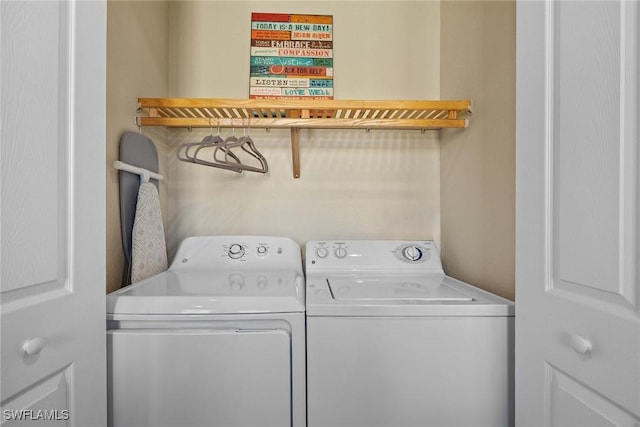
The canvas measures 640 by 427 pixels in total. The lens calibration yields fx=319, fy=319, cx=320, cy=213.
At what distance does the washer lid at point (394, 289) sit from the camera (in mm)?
1115

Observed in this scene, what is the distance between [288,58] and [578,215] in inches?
62.4

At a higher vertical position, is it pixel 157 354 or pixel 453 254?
pixel 453 254

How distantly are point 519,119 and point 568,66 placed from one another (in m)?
0.17

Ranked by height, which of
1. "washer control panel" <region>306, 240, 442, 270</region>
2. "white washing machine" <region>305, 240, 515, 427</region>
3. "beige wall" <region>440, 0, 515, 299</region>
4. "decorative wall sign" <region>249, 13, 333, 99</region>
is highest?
"decorative wall sign" <region>249, 13, 333, 99</region>

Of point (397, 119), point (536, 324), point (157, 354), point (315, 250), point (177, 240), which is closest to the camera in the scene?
point (536, 324)

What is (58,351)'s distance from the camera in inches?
28.7

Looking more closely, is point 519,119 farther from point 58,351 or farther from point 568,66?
point 58,351

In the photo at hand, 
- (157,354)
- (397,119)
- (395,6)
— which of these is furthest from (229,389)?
(395,6)

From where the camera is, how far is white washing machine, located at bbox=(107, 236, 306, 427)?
0.99 metres

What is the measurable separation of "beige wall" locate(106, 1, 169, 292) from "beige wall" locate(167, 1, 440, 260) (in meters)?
0.20

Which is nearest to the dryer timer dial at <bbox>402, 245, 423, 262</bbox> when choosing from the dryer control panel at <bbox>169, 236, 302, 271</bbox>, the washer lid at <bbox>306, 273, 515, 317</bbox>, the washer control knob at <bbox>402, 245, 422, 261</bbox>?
the washer control knob at <bbox>402, 245, 422, 261</bbox>

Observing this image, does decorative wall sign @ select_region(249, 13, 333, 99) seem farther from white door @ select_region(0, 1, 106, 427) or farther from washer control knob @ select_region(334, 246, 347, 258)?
white door @ select_region(0, 1, 106, 427)

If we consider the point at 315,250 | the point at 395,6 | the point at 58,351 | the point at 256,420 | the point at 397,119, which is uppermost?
the point at 395,6

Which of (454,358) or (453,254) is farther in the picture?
(453,254)
